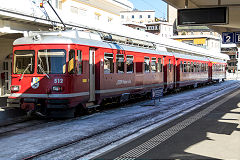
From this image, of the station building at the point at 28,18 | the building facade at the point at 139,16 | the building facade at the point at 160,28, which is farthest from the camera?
the building facade at the point at 139,16

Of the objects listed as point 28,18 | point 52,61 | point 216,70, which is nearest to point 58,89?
point 52,61

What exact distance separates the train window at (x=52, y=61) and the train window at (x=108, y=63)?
2555 mm

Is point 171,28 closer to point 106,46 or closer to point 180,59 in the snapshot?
point 180,59

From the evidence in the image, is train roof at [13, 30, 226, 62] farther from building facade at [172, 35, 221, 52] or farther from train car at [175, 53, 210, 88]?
building facade at [172, 35, 221, 52]

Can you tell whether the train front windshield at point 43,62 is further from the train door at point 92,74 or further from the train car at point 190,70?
the train car at point 190,70

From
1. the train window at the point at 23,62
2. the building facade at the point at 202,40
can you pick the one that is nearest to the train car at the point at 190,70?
the train window at the point at 23,62

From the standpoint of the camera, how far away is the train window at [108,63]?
14086 millimetres

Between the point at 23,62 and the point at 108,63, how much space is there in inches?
142

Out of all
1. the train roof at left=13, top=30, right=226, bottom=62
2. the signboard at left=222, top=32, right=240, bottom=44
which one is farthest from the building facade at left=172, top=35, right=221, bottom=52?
the train roof at left=13, top=30, right=226, bottom=62

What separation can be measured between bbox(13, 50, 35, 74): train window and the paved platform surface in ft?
17.3

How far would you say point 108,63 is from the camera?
14.3 meters

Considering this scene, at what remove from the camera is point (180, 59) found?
26328mm

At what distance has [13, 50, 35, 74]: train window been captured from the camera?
12.3 meters

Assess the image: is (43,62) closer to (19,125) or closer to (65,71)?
(65,71)
